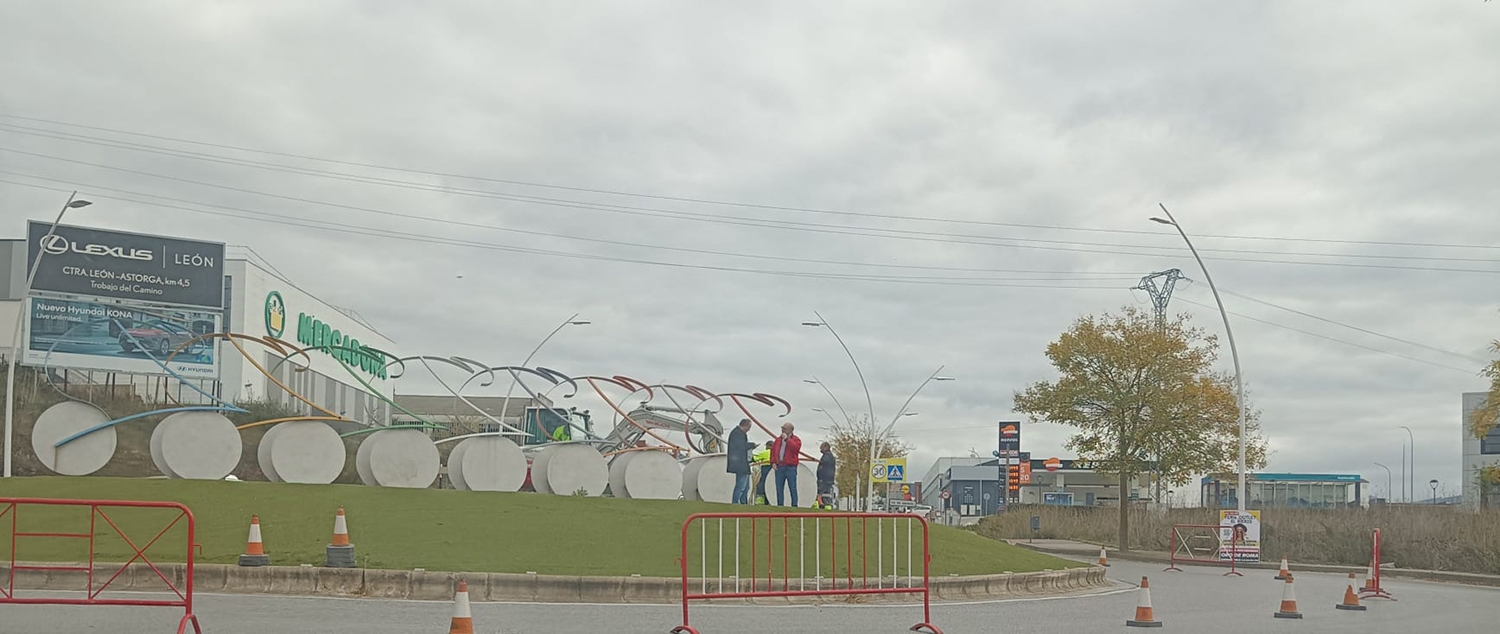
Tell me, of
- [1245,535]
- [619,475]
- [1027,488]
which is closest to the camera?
[619,475]

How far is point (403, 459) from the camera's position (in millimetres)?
26438

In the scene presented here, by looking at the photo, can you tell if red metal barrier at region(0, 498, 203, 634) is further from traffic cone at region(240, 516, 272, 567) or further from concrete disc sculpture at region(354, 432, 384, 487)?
concrete disc sculpture at region(354, 432, 384, 487)

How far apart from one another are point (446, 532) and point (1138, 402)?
2791cm

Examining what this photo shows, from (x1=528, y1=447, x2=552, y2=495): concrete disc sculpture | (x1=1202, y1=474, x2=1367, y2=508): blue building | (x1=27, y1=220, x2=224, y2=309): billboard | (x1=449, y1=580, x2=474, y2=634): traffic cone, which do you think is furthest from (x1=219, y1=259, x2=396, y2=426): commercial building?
(x1=1202, y1=474, x2=1367, y2=508): blue building

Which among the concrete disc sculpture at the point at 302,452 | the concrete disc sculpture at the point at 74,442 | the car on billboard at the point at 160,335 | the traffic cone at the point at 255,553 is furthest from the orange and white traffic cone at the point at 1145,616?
the car on billboard at the point at 160,335

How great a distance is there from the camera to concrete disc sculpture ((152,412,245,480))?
25266mm

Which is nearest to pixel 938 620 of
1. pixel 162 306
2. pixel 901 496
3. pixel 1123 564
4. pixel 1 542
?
pixel 1 542

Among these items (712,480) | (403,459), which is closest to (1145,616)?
(403,459)

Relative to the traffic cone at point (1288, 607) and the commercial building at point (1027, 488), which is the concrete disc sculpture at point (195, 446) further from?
the commercial building at point (1027, 488)

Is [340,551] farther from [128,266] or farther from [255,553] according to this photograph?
[128,266]

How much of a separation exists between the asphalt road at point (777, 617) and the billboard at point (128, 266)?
37216mm

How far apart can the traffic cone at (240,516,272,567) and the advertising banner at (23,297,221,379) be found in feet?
97.1

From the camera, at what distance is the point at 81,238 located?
1895 inches

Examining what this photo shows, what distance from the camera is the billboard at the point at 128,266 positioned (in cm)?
4759
